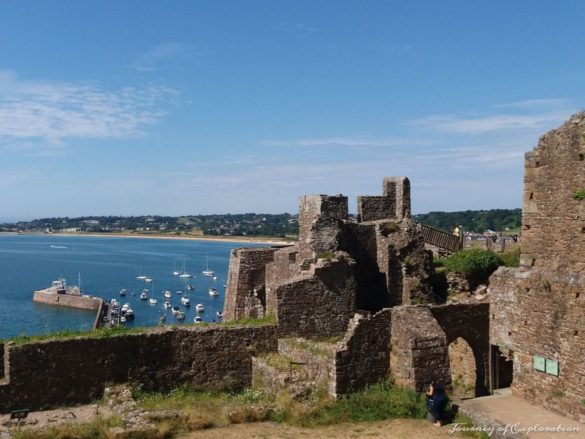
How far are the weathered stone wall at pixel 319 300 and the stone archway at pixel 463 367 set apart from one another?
341 centimetres

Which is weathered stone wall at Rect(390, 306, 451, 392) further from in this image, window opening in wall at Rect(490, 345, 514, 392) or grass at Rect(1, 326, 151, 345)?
grass at Rect(1, 326, 151, 345)

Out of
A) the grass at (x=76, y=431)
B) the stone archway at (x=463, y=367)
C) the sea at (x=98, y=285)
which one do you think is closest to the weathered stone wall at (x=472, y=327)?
the stone archway at (x=463, y=367)

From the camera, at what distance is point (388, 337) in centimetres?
1441

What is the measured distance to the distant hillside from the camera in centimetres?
13471

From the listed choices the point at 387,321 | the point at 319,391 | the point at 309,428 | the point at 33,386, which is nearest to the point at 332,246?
the point at 387,321

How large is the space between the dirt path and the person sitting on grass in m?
0.17

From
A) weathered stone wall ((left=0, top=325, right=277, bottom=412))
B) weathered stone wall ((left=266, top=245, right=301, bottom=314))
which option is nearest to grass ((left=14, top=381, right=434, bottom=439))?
weathered stone wall ((left=0, top=325, right=277, bottom=412))

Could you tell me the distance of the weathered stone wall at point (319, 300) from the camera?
53.7 feet

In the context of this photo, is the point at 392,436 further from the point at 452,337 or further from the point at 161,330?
the point at 161,330

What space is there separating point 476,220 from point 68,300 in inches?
4257

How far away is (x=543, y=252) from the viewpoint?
13.7m

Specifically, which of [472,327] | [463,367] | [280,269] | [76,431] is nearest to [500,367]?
[463,367]

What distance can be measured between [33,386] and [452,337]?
10863 millimetres

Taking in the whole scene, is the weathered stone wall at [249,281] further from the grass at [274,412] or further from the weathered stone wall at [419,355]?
the weathered stone wall at [419,355]
